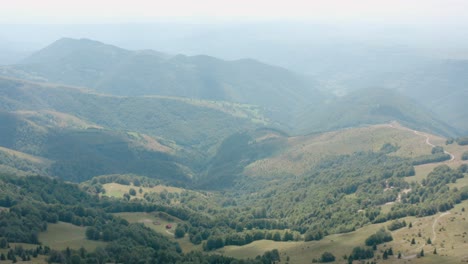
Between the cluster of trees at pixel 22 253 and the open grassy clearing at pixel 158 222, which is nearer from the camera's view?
the cluster of trees at pixel 22 253

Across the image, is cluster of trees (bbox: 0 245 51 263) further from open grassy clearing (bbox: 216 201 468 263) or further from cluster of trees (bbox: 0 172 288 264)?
open grassy clearing (bbox: 216 201 468 263)

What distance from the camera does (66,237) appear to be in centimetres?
12975

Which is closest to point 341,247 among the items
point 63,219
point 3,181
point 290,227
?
point 290,227

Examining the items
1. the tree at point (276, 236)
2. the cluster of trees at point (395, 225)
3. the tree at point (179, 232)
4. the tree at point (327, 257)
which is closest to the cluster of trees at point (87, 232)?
the tree at point (179, 232)

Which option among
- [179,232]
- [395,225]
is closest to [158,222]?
[179,232]

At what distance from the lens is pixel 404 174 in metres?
184

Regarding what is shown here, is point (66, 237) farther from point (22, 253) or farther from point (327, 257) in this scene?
point (327, 257)

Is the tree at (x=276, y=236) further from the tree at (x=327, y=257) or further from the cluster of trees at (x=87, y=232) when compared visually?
the tree at (x=327, y=257)

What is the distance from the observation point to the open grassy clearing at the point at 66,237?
402 ft

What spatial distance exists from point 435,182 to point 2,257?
12002 cm

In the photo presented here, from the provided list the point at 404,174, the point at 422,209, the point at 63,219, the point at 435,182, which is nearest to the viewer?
the point at 422,209

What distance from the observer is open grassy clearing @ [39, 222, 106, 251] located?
122562 mm

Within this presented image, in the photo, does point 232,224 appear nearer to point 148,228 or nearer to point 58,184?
point 148,228

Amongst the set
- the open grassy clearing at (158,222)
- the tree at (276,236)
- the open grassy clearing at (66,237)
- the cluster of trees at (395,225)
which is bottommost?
the open grassy clearing at (158,222)
